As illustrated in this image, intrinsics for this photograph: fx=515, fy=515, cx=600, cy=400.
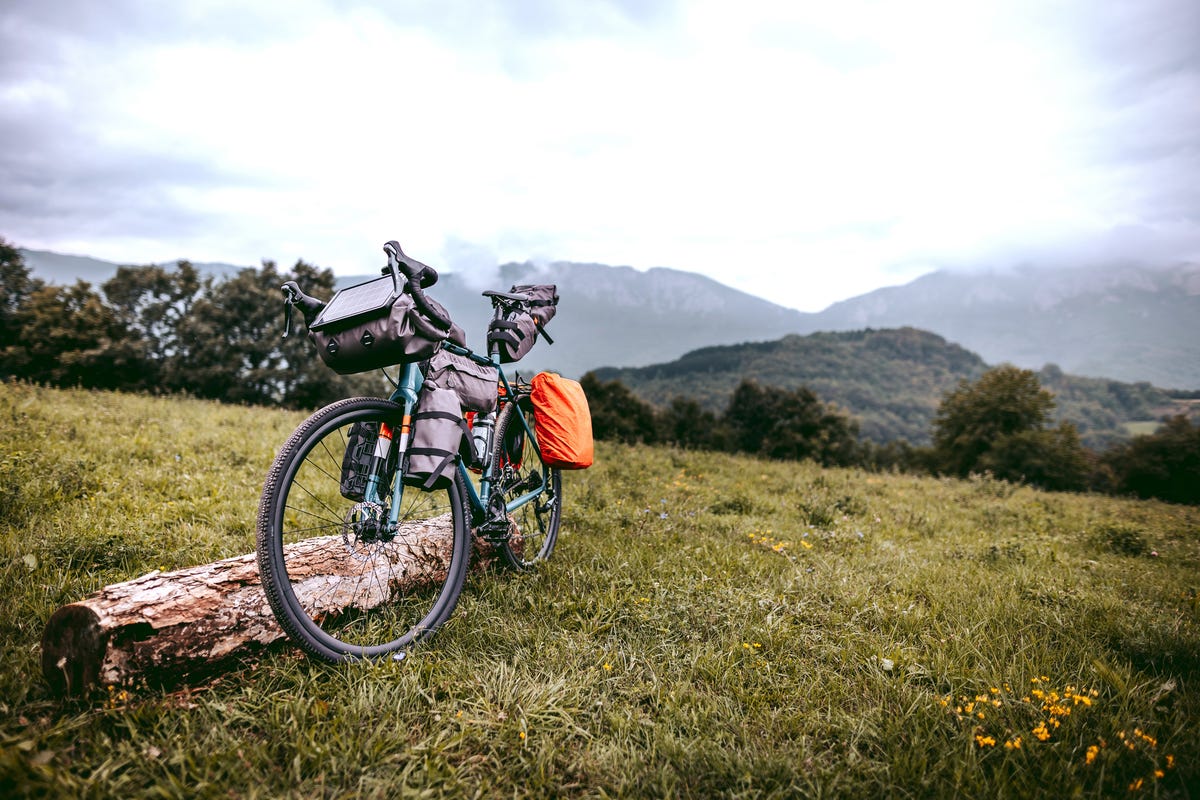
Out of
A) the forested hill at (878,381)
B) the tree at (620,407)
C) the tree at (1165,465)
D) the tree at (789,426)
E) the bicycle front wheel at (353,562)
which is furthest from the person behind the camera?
the forested hill at (878,381)

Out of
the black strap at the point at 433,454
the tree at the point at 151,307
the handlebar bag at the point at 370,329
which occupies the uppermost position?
the tree at the point at 151,307

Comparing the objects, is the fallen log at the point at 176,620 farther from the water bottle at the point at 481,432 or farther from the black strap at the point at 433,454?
the water bottle at the point at 481,432

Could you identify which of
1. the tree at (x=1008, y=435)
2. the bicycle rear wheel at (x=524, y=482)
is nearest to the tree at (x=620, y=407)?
the tree at (x=1008, y=435)

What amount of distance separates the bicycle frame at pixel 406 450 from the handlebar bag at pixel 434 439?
0.05 metres

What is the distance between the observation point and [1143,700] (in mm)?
2834

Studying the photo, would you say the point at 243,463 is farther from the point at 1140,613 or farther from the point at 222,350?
the point at 222,350

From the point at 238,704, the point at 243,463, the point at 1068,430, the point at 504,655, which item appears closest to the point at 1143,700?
the point at 504,655

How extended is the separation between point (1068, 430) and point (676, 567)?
50865mm

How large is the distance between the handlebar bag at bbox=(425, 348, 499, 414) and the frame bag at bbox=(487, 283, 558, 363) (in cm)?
26

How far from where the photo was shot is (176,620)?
247cm

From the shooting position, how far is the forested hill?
122438mm

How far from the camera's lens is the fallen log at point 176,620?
2.31m

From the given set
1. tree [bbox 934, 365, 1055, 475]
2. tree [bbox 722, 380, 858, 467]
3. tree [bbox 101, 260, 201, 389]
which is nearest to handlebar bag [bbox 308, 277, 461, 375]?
tree [bbox 101, 260, 201, 389]

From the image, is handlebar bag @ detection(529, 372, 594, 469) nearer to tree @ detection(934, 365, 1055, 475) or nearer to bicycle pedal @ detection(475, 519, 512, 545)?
bicycle pedal @ detection(475, 519, 512, 545)
